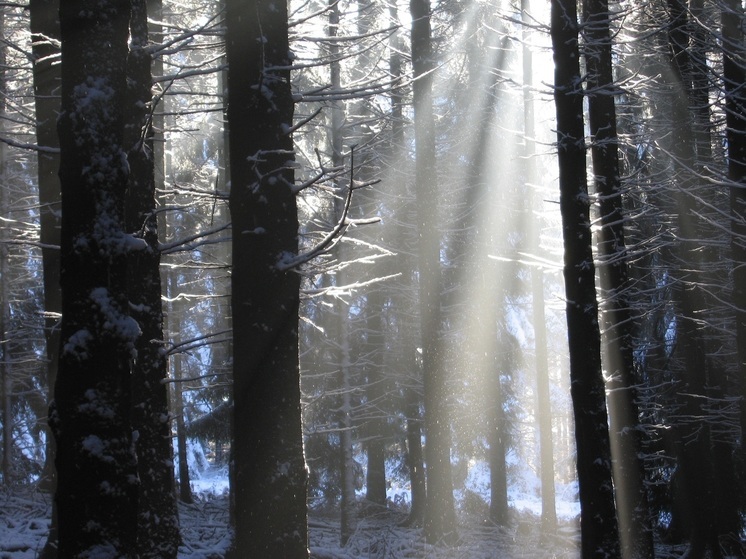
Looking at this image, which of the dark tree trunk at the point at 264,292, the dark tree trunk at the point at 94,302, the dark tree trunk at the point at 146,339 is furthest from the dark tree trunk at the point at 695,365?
the dark tree trunk at the point at 94,302

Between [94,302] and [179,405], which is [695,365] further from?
[94,302]

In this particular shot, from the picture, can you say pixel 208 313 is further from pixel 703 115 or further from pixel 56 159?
pixel 703 115

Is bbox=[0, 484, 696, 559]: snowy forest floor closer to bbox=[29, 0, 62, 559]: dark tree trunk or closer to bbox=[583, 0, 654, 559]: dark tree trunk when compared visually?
bbox=[29, 0, 62, 559]: dark tree trunk

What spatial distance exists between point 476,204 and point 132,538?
54.8ft

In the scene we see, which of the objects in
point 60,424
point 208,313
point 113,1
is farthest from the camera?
point 208,313

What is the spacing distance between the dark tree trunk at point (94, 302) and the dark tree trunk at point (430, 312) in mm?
9848

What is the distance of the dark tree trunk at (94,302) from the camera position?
14.1 ft

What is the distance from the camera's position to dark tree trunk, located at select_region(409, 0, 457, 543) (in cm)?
1378

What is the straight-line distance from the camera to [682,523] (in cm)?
1798

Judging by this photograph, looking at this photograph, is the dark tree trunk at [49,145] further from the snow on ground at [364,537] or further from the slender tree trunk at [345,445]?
the slender tree trunk at [345,445]

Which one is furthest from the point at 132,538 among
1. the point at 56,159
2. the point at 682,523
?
the point at 682,523

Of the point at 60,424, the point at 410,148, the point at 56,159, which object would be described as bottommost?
the point at 60,424

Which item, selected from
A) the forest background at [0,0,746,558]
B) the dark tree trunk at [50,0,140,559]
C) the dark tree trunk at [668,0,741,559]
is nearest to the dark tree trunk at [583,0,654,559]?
the forest background at [0,0,746,558]

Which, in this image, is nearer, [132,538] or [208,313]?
[132,538]
